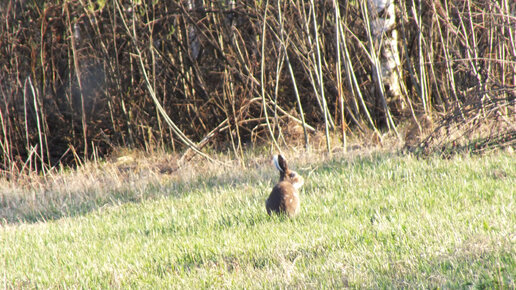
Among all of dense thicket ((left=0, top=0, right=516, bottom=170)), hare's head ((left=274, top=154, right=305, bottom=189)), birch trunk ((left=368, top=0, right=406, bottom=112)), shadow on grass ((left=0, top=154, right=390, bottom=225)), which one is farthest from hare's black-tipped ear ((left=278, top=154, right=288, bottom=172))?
birch trunk ((left=368, top=0, right=406, bottom=112))

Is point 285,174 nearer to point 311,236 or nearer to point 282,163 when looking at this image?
point 282,163

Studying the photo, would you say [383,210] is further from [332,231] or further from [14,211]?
[14,211]

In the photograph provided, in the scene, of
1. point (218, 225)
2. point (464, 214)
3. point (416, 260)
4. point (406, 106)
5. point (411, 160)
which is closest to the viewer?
point (416, 260)

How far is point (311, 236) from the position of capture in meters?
4.75

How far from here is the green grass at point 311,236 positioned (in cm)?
384

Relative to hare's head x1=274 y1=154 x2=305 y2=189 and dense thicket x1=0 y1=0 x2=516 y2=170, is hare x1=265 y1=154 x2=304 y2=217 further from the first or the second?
dense thicket x1=0 y1=0 x2=516 y2=170

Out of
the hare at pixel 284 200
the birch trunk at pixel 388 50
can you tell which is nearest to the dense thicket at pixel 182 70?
the birch trunk at pixel 388 50

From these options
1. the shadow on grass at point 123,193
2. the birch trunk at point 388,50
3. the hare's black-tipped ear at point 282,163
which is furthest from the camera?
the birch trunk at point 388,50

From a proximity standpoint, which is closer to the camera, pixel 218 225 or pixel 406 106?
pixel 218 225

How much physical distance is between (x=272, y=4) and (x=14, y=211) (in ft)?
17.3

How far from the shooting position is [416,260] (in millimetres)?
3881

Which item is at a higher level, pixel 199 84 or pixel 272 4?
pixel 272 4

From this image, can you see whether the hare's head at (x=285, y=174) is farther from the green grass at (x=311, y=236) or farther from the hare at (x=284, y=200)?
the green grass at (x=311, y=236)

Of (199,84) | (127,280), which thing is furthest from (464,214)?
(199,84)
